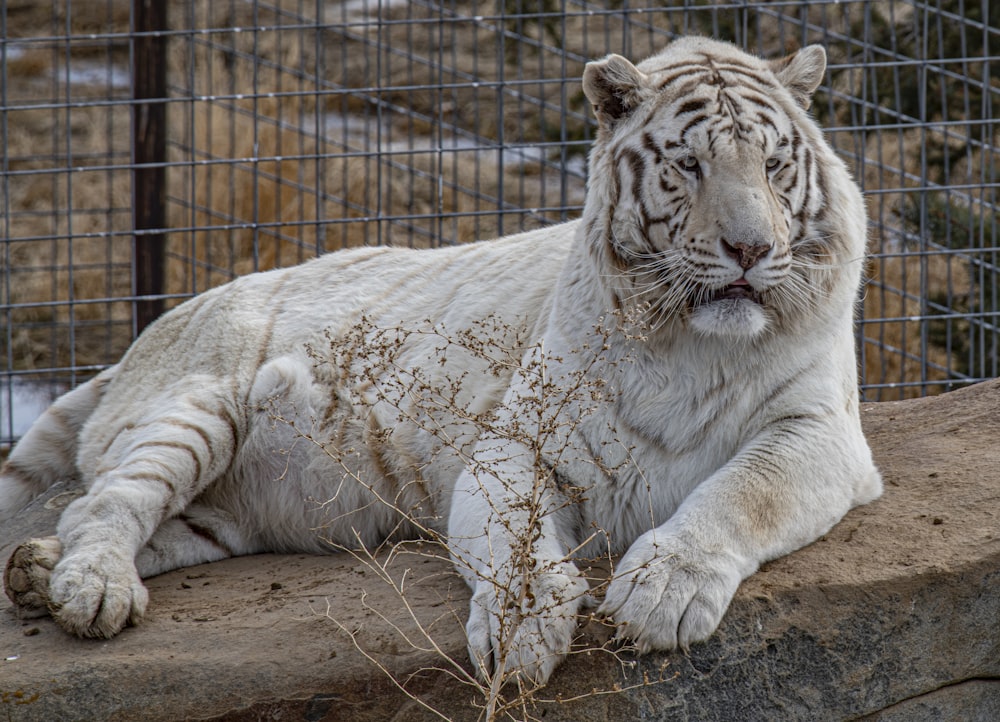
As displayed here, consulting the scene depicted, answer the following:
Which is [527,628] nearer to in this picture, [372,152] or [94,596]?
[94,596]

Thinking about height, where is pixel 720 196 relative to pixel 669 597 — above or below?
above

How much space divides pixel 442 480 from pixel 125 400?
115 centimetres

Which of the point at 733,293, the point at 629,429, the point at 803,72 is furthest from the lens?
the point at 803,72

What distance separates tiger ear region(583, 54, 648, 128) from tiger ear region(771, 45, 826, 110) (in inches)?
14.9

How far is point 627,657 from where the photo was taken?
8.43 feet

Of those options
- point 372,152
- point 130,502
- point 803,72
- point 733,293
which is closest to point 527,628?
point 733,293

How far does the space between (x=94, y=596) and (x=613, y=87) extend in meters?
1.76

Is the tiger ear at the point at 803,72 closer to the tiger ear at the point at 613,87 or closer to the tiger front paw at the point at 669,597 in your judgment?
the tiger ear at the point at 613,87

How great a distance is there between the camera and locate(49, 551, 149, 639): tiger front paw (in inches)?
112

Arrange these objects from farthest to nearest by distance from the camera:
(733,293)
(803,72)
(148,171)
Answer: (148,171), (803,72), (733,293)

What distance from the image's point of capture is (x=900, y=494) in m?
3.29

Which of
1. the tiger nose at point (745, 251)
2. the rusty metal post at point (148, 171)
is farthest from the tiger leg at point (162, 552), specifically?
the rusty metal post at point (148, 171)

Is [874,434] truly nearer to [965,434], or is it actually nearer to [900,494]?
[965,434]

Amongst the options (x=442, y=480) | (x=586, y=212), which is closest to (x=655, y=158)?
(x=586, y=212)
